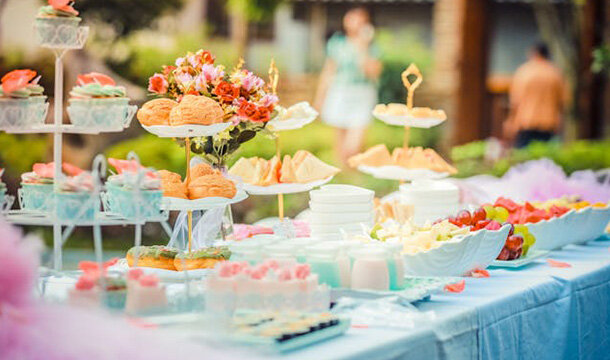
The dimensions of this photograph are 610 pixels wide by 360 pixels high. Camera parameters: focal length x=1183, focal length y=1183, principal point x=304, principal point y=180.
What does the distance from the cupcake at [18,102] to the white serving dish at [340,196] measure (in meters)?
1.10

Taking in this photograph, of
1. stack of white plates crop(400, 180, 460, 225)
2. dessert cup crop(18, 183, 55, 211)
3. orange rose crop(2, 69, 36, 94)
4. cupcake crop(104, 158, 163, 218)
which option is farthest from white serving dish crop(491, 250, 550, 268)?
orange rose crop(2, 69, 36, 94)

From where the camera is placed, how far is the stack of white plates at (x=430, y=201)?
448 cm

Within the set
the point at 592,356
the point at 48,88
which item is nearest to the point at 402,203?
the point at 592,356

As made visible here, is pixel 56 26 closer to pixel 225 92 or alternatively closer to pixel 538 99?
pixel 225 92

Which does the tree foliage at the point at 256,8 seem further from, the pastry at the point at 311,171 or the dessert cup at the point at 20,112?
the dessert cup at the point at 20,112

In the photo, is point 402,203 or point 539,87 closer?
point 402,203

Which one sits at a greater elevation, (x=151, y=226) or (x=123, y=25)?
(x=123, y=25)

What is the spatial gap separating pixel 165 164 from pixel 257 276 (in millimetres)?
8107

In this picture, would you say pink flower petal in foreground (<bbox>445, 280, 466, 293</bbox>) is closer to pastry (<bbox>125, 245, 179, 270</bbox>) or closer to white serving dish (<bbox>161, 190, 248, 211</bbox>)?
white serving dish (<bbox>161, 190, 248, 211</bbox>)

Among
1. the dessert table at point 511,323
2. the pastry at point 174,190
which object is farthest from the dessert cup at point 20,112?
the dessert table at point 511,323

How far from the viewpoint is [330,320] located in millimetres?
2764

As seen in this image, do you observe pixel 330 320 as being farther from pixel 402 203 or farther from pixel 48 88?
pixel 48 88

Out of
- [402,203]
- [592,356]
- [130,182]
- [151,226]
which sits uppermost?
[130,182]

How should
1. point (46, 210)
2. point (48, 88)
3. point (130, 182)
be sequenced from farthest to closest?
point (48, 88) < point (46, 210) < point (130, 182)
